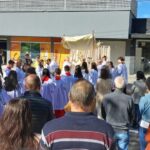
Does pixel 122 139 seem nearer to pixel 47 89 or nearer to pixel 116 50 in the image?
pixel 47 89

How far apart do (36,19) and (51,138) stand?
32200 millimetres

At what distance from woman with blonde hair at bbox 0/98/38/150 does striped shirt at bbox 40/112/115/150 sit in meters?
0.24

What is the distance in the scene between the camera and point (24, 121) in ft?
10.8

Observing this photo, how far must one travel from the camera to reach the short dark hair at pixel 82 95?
11.6 ft

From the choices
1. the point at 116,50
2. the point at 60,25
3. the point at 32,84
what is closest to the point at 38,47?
the point at 60,25

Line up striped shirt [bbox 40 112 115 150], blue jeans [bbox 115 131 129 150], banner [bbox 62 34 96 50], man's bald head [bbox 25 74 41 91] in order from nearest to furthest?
striped shirt [bbox 40 112 115 150] → man's bald head [bbox 25 74 41 91] → blue jeans [bbox 115 131 129 150] → banner [bbox 62 34 96 50]

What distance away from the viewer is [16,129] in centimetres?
327

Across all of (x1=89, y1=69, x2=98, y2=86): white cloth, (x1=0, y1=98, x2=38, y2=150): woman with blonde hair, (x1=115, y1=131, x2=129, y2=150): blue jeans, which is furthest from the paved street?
(x1=0, y1=98, x2=38, y2=150): woman with blonde hair

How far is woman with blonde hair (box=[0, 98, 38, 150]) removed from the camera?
3.26m

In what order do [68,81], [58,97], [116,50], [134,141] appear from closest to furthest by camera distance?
[134,141] → [58,97] → [68,81] → [116,50]

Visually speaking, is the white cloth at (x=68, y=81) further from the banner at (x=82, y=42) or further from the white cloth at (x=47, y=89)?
the banner at (x=82, y=42)

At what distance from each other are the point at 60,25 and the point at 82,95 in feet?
102

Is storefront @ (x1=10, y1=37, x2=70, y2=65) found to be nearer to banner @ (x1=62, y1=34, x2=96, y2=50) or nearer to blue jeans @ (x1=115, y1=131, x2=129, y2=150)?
banner @ (x1=62, y1=34, x2=96, y2=50)

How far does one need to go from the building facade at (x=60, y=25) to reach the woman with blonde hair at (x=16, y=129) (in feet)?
91.8
